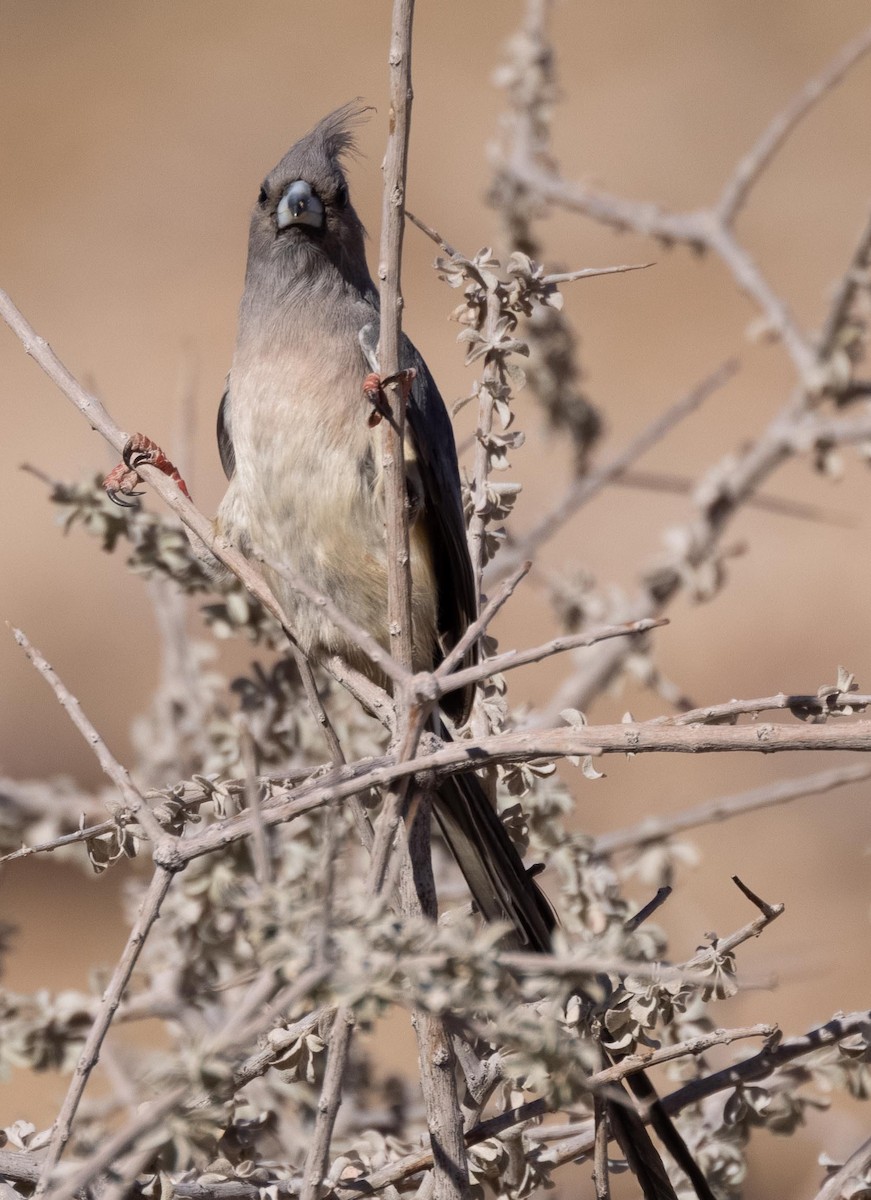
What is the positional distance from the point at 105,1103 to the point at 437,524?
155cm

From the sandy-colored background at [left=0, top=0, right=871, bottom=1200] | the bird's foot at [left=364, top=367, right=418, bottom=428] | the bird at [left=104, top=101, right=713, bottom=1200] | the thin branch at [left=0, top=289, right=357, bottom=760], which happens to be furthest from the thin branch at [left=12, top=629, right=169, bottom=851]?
the sandy-colored background at [left=0, top=0, right=871, bottom=1200]

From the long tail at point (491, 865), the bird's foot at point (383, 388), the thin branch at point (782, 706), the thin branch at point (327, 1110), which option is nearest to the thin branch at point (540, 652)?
the thin branch at point (782, 706)

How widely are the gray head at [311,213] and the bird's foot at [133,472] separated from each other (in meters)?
0.54

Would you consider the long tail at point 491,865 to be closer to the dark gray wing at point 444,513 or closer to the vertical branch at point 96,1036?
the dark gray wing at point 444,513

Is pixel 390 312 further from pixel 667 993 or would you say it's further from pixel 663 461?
pixel 663 461

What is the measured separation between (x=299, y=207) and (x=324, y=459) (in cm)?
72

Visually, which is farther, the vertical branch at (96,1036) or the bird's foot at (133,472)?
the bird's foot at (133,472)

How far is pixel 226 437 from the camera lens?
3609 millimetres

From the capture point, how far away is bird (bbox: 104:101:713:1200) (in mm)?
3041

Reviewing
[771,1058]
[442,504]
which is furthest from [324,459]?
[771,1058]

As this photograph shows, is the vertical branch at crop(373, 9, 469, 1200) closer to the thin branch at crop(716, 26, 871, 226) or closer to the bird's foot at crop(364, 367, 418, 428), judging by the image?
the bird's foot at crop(364, 367, 418, 428)

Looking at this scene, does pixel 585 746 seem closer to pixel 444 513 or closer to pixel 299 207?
pixel 444 513

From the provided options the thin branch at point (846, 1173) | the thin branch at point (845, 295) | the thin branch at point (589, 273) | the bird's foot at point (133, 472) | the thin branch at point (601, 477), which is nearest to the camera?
the thin branch at point (846, 1173)

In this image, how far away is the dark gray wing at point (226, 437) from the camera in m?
3.52
